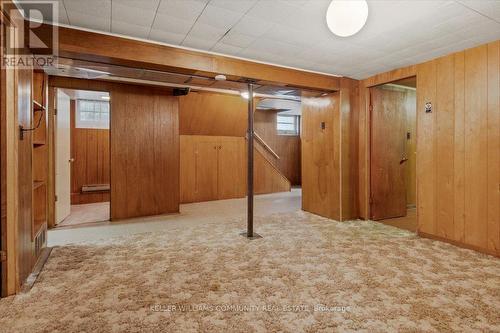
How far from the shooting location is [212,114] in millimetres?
5875

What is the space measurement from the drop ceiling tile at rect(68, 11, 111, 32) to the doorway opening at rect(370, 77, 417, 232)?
3795mm

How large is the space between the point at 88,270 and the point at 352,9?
121 inches

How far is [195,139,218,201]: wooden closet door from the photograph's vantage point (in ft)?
20.7

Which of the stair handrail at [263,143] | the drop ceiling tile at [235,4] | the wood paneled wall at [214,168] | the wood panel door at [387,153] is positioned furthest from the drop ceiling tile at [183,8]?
the stair handrail at [263,143]

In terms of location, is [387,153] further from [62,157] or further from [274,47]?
[62,157]

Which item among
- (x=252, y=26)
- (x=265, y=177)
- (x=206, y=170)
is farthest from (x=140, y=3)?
(x=265, y=177)

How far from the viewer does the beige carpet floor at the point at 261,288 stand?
1.72 meters

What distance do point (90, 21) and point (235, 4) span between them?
1.39 metres

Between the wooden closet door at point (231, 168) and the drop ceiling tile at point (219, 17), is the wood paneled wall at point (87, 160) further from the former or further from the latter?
the drop ceiling tile at point (219, 17)

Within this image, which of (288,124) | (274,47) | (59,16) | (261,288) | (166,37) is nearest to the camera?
(261,288)

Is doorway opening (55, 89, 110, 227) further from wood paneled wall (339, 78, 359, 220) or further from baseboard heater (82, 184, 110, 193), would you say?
wood paneled wall (339, 78, 359, 220)

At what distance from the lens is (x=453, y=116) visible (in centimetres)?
319

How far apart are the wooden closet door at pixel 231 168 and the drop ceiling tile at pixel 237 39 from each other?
12.2 feet

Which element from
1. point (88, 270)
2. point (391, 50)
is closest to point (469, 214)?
point (391, 50)
